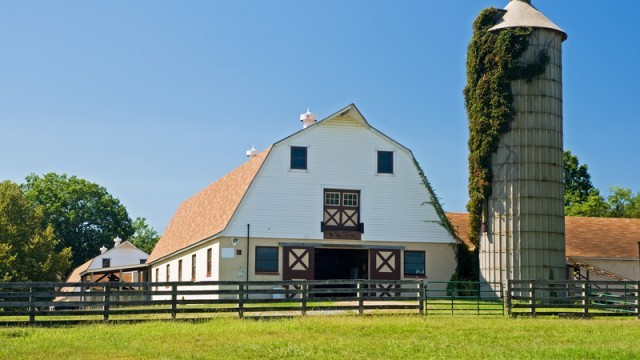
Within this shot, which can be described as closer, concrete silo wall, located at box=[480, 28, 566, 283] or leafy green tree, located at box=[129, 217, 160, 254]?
concrete silo wall, located at box=[480, 28, 566, 283]

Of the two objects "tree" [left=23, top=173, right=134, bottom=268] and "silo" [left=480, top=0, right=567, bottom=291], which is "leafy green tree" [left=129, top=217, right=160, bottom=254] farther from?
"silo" [left=480, top=0, right=567, bottom=291]

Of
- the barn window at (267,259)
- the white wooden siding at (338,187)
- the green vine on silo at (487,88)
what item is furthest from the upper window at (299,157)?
the green vine on silo at (487,88)

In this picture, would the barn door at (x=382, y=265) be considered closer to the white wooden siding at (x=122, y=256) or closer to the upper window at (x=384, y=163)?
the upper window at (x=384, y=163)

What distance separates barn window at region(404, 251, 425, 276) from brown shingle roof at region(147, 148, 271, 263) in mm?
6736

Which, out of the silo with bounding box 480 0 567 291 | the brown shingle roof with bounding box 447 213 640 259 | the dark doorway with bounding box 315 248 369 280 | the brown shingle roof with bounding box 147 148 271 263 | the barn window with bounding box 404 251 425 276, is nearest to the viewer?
the silo with bounding box 480 0 567 291

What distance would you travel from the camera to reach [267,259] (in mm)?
33625

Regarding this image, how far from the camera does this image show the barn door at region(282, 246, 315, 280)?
1331 inches

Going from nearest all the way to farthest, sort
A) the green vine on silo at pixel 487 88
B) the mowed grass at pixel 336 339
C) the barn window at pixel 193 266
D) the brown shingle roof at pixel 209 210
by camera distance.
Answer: the mowed grass at pixel 336 339 → the green vine on silo at pixel 487 88 → the brown shingle roof at pixel 209 210 → the barn window at pixel 193 266

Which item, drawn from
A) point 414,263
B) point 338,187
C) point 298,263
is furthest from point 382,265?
point 338,187

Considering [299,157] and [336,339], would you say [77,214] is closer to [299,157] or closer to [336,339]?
[299,157]

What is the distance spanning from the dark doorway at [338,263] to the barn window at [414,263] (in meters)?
2.02

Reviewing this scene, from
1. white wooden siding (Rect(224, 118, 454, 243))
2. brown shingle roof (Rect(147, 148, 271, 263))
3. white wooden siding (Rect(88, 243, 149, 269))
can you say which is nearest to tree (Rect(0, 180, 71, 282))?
white wooden siding (Rect(88, 243, 149, 269))

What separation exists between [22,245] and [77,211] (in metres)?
25.0

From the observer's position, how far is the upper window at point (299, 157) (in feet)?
113
